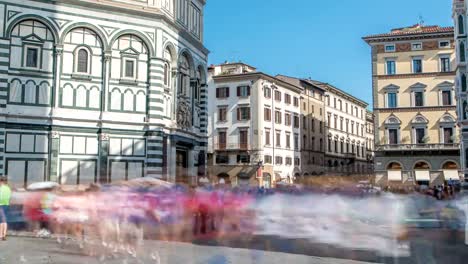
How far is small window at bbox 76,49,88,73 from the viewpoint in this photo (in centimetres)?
2636

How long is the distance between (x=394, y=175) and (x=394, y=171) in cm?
65

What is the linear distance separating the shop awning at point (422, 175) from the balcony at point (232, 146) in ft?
59.1

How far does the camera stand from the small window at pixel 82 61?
26.4 meters

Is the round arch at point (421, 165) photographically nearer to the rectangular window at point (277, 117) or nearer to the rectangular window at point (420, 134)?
the rectangular window at point (420, 134)

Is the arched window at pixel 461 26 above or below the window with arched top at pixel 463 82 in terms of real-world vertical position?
above

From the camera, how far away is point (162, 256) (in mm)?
11625

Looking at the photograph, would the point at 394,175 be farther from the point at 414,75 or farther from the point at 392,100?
the point at 414,75

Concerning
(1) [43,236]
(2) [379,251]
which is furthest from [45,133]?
(2) [379,251]

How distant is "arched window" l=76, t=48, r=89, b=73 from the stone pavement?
14394 mm

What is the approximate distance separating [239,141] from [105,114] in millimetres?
30672

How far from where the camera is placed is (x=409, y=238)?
12.1m

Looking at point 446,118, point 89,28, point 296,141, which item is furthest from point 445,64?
point 89,28

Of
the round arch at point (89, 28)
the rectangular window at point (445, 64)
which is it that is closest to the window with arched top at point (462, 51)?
the rectangular window at point (445, 64)

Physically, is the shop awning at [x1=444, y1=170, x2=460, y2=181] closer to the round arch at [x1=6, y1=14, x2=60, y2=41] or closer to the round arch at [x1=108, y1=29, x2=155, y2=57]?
the round arch at [x1=108, y1=29, x2=155, y2=57]
